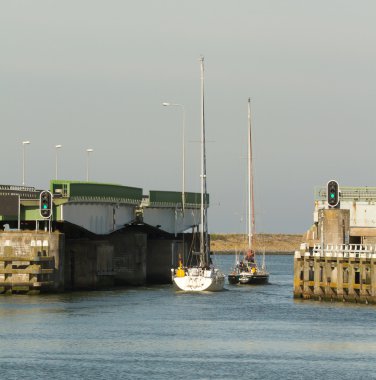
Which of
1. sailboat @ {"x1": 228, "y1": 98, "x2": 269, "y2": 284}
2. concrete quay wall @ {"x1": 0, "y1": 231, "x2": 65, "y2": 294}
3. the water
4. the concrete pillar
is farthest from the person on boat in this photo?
the concrete pillar

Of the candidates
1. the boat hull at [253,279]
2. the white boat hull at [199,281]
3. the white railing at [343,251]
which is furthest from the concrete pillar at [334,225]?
the boat hull at [253,279]

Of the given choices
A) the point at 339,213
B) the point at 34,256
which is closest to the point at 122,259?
the point at 34,256

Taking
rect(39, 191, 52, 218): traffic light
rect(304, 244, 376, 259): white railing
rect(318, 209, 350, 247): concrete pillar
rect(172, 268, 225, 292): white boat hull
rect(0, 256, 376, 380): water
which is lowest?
rect(0, 256, 376, 380): water

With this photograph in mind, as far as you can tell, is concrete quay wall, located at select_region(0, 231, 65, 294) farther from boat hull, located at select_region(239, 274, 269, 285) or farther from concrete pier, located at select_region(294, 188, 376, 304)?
boat hull, located at select_region(239, 274, 269, 285)

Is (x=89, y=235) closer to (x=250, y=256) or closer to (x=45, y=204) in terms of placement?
(x=45, y=204)

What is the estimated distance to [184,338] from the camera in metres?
93.0

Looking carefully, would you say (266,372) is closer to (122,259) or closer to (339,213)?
(339,213)

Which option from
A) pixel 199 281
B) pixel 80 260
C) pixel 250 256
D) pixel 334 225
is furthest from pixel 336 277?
pixel 250 256

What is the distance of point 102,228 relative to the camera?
142 meters

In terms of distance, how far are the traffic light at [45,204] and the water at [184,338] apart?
744 centimetres

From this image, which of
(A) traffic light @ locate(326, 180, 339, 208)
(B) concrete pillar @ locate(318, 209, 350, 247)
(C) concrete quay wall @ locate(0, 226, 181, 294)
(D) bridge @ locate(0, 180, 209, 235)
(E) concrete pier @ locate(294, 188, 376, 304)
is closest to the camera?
(E) concrete pier @ locate(294, 188, 376, 304)

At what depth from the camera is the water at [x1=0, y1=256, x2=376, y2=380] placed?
261 feet

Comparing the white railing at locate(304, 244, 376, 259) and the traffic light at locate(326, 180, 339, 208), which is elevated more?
the traffic light at locate(326, 180, 339, 208)

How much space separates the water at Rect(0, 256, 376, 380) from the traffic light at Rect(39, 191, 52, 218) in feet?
24.4
